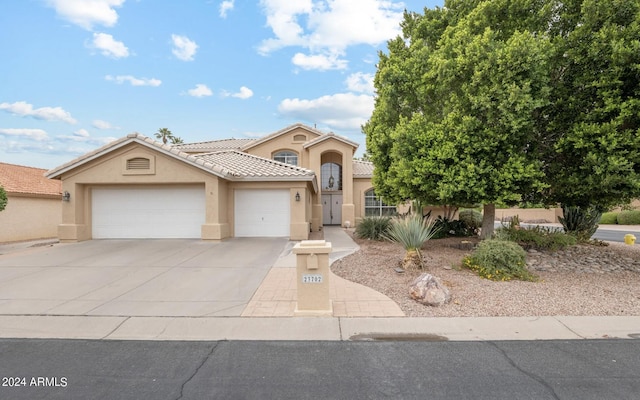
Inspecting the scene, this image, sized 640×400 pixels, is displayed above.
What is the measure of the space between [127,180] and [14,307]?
898cm

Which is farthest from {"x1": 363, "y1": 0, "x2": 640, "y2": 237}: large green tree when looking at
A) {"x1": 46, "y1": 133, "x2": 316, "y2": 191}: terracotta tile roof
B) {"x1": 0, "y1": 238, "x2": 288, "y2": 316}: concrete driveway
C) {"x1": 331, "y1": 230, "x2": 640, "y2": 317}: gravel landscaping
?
{"x1": 46, "y1": 133, "x2": 316, "y2": 191}: terracotta tile roof

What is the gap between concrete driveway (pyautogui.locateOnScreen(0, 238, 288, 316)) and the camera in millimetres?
6012

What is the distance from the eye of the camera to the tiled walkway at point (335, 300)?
571 cm

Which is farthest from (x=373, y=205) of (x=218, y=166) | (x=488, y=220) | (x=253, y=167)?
(x=218, y=166)

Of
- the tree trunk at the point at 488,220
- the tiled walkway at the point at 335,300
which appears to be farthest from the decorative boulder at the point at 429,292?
the tree trunk at the point at 488,220

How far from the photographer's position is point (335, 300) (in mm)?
6363

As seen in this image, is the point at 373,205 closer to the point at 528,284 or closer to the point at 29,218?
the point at 528,284

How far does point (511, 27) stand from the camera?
9609 millimetres

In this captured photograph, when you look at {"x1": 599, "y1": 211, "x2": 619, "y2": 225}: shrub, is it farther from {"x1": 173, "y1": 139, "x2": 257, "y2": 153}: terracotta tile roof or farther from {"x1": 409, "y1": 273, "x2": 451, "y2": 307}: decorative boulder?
{"x1": 409, "y1": 273, "x2": 451, "y2": 307}: decorative boulder

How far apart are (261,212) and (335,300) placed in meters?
9.51

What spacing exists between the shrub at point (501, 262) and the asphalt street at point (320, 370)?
303 cm

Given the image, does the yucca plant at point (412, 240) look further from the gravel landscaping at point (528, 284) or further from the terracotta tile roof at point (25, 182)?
the terracotta tile roof at point (25, 182)

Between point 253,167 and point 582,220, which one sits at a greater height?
point 253,167

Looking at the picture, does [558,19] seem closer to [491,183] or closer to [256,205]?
[491,183]
